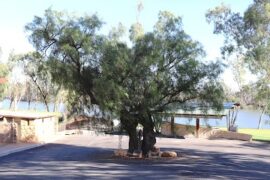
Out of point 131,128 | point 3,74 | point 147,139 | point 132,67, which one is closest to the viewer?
point 132,67

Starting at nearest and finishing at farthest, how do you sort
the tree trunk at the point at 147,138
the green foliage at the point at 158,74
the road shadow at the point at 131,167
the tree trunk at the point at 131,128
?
the road shadow at the point at 131,167
the green foliage at the point at 158,74
the tree trunk at the point at 131,128
the tree trunk at the point at 147,138

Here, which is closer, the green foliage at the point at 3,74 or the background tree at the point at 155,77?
the background tree at the point at 155,77

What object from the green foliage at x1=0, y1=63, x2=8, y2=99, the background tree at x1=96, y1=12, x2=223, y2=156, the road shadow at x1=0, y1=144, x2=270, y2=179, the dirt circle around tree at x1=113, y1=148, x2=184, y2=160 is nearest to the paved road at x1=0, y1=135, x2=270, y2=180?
the road shadow at x1=0, y1=144, x2=270, y2=179

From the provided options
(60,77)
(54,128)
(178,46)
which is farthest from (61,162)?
(54,128)

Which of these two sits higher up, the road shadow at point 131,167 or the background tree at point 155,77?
the background tree at point 155,77

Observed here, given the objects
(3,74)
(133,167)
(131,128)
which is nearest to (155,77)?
(131,128)

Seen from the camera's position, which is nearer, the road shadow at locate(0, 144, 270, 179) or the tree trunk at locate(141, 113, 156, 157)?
the road shadow at locate(0, 144, 270, 179)

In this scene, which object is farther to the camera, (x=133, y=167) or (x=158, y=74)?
(x=158, y=74)

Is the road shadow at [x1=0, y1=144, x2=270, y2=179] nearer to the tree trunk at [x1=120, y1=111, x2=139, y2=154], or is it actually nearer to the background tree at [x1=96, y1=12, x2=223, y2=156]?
the tree trunk at [x1=120, y1=111, x2=139, y2=154]

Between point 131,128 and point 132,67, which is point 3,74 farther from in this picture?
point 132,67

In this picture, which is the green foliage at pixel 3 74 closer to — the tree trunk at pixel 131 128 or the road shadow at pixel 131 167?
the road shadow at pixel 131 167

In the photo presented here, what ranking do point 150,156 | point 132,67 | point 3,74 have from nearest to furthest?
point 132,67 → point 150,156 → point 3,74

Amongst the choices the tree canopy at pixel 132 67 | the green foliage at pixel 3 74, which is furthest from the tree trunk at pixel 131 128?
the green foliage at pixel 3 74

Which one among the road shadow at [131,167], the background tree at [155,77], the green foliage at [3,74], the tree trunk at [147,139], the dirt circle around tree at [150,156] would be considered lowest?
the road shadow at [131,167]
